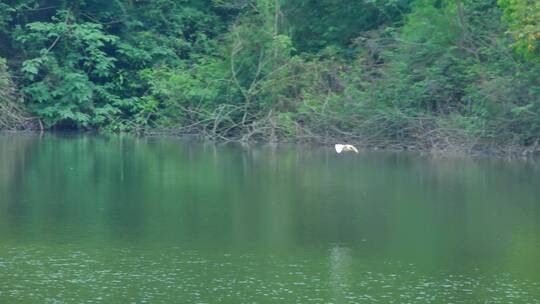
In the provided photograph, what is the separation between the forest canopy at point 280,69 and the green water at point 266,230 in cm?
342

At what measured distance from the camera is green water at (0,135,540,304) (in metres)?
13.5

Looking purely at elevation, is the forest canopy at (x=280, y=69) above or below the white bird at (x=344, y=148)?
above

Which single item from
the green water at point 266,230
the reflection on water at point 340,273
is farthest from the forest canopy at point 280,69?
the reflection on water at point 340,273

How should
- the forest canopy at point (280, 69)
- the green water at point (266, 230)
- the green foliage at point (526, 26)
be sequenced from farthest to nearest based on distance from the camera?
1. the forest canopy at point (280, 69)
2. the green foliage at point (526, 26)
3. the green water at point (266, 230)

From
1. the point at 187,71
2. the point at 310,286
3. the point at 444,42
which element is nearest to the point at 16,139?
the point at 187,71

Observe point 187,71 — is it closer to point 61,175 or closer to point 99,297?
point 61,175

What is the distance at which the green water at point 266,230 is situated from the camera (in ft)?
44.3

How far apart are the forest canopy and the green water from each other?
3415 mm

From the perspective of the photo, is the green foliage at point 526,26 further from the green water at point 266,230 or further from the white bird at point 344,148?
the white bird at point 344,148

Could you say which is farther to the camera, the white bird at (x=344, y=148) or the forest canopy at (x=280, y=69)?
the forest canopy at (x=280, y=69)

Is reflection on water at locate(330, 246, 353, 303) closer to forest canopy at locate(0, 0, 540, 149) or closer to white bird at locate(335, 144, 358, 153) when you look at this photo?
forest canopy at locate(0, 0, 540, 149)

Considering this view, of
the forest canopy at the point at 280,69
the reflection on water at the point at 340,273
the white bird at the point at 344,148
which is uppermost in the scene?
the forest canopy at the point at 280,69

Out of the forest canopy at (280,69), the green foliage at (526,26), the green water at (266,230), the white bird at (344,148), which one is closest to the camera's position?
the green water at (266,230)

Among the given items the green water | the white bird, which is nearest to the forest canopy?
the white bird
